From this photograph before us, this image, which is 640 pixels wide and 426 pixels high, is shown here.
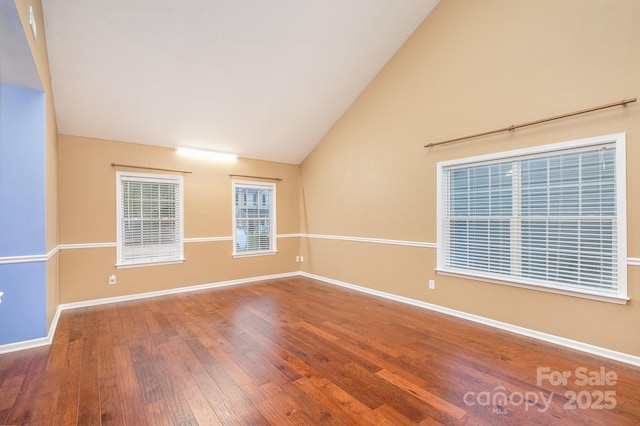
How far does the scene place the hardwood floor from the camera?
1975 mm

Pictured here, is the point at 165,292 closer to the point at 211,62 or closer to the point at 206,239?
the point at 206,239

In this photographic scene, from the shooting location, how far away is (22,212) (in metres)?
2.94

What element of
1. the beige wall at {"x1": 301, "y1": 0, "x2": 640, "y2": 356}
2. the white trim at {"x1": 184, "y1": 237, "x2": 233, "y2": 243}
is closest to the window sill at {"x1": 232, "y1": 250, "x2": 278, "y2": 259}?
the white trim at {"x1": 184, "y1": 237, "x2": 233, "y2": 243}

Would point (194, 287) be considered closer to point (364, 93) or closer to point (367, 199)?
point (367, 199)

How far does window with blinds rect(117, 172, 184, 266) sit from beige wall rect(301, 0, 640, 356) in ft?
9.14

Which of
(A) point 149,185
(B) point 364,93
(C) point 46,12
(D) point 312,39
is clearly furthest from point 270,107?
(C) point 46,12

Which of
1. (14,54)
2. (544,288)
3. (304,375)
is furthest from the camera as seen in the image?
(544,288)

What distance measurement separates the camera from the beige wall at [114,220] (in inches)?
171

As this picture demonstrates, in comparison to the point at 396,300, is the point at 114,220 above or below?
above

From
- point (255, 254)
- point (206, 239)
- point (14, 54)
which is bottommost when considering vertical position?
point (255, 254)

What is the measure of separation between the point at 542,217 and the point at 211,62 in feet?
14.1

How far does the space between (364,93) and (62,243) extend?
5.16m

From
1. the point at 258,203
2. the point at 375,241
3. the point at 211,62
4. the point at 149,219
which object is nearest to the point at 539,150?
the point at 375,241

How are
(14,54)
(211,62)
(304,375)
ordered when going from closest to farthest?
(14,54) → (304,375) → (211,62)
